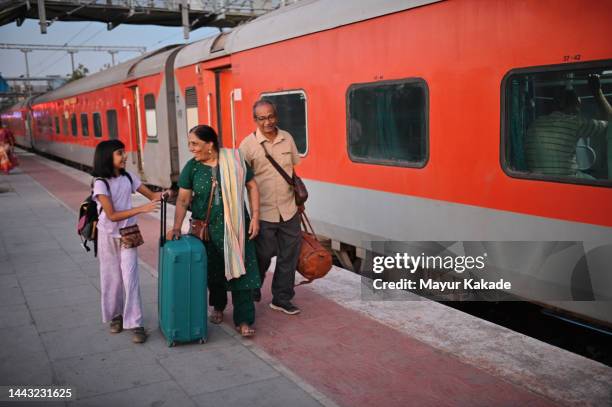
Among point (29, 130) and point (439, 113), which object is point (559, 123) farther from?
point (29, 130)

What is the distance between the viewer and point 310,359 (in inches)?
163

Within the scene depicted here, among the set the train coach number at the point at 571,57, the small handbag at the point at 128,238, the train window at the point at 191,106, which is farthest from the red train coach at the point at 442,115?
the train window at the point at 191,106

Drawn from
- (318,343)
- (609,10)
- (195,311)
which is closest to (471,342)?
(318,343)

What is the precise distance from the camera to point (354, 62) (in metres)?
6.18

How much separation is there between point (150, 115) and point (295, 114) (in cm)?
667

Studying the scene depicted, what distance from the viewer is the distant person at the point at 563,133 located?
4.03 m

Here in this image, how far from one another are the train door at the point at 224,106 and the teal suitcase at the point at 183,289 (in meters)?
5.11

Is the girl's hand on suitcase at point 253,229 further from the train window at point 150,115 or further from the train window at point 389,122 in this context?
the train window at point 150,115

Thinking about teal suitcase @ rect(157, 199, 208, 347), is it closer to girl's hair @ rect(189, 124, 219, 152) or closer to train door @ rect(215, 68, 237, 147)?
girl's hair @ rect(189, 124, 219, 152)

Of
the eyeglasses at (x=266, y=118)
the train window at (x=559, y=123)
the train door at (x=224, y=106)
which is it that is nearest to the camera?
the train window at (x=559, y=123)

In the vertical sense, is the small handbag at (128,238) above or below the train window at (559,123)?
below

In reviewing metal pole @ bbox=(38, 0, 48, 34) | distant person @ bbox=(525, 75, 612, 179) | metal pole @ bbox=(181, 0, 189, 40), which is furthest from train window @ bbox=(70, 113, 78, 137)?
distant person @ bbox=(525, 75, 612, 179)

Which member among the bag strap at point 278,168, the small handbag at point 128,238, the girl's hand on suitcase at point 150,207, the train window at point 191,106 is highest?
the train window at point 191,106

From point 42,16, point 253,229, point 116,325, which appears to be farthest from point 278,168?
point 42,16
